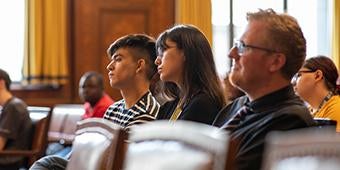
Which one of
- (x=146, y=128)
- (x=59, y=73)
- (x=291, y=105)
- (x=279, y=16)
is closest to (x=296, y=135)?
(x=146, y=128)

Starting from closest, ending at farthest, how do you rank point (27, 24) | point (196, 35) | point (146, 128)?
point (146, 128) → point (196, 35) → point (27, 24)

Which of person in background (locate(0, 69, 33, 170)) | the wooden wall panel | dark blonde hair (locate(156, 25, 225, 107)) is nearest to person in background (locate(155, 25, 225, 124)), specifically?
dark blonde hair (locate(156, 25, 225, 107))

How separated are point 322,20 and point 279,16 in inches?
237

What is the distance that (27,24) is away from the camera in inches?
279

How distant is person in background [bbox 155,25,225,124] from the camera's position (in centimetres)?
289

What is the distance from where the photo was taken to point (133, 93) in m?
3.19

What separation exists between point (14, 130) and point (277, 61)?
2.85 metres

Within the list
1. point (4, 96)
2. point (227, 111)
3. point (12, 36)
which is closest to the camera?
point (227, 111)

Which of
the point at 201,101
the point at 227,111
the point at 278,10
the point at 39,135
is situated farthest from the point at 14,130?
the point at 278,10

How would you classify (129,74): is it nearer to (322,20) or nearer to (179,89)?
(179,89)

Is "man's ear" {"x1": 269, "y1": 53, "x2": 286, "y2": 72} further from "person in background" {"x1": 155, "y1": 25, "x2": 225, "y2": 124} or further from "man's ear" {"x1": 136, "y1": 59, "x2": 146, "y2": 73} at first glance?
"man's ear" {"x1": 136, "y1": 59, "x2": 146, "y2": 73}

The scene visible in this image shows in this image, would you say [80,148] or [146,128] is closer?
[146,128]

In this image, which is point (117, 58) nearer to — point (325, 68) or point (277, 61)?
point (277, 61)

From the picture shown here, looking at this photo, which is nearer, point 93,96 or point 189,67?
point 189,67
